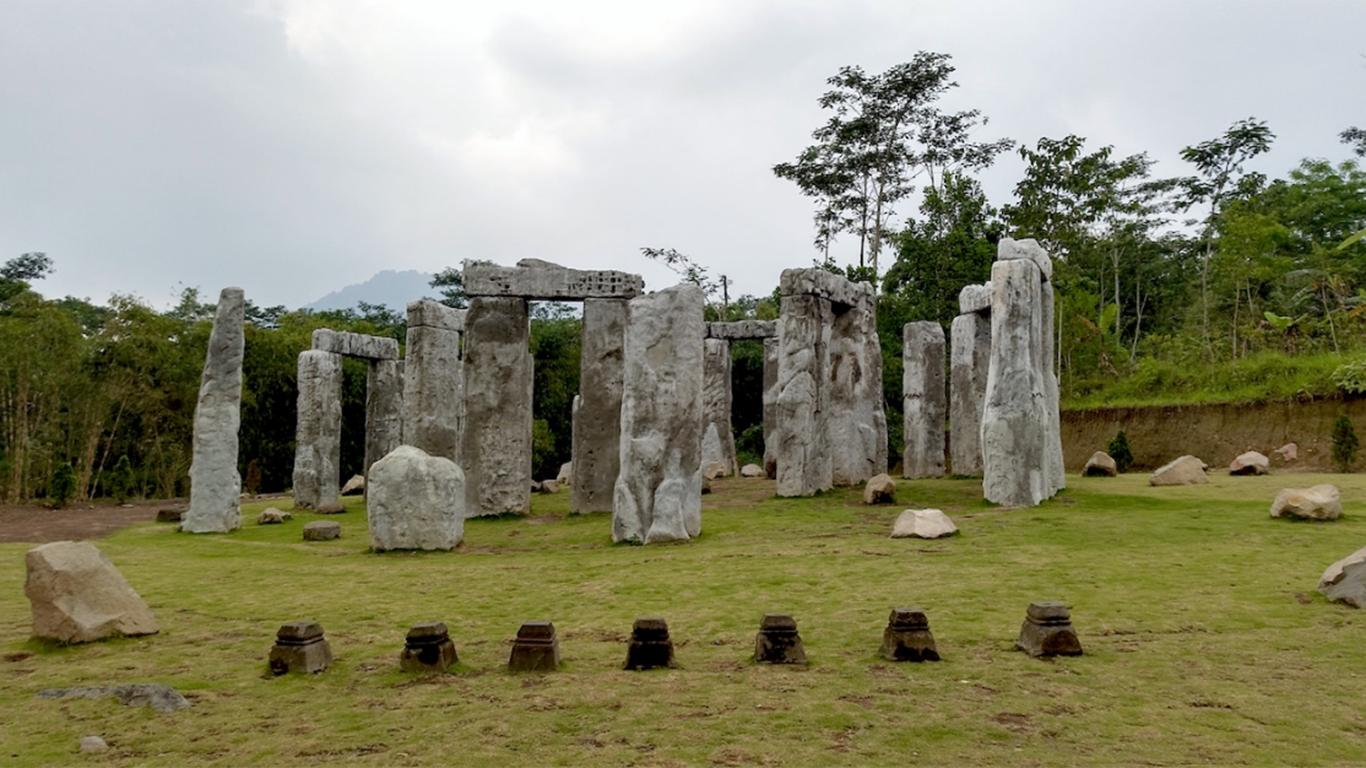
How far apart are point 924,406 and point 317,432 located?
36.2 feet

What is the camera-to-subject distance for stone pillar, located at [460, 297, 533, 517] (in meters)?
14.0

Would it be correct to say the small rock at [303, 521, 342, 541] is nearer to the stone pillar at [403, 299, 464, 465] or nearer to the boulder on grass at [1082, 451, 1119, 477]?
the stone pillar at [403, 299, 464, 465]

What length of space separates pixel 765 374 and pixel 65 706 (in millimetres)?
17476

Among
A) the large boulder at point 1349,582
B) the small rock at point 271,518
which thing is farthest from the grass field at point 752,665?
the small rock at point 271,518

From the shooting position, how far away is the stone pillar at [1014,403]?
11836mm

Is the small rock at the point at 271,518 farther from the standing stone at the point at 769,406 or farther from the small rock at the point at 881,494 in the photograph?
the standing stone at the point at 769,406

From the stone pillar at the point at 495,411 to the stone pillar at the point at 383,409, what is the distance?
13.6 ft

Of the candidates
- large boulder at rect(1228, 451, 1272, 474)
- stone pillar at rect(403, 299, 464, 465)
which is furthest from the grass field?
large boulder at rect(1228, 451, 1272, 474)

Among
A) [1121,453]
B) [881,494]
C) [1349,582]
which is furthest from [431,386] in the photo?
[1121,453]

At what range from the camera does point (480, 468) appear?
13961 millimetres

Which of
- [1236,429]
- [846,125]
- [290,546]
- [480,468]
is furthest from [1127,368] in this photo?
[290,546]

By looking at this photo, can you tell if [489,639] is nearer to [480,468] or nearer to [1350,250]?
[480,468]

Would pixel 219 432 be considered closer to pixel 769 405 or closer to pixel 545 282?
pixel 545 282

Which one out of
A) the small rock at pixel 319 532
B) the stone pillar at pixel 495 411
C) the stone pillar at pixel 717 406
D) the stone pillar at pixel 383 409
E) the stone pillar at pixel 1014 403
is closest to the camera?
the small rock at pixel 319 532
